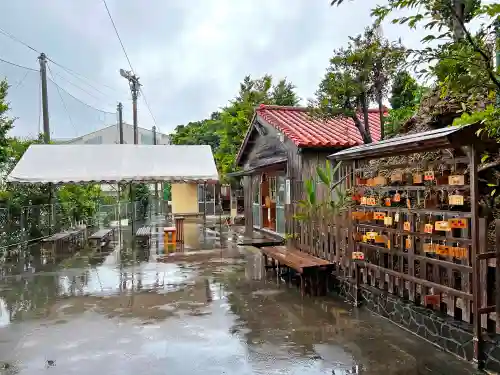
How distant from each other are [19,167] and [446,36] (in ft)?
43.2

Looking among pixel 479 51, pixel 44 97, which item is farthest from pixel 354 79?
pixel 44 97

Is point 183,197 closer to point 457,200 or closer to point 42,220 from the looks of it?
point 42,220

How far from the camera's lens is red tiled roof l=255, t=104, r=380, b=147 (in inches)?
453

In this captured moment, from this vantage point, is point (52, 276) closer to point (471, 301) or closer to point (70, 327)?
point (70, 327)

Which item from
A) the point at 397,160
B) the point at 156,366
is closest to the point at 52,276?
the point at 156,366

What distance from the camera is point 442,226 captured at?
4570mm

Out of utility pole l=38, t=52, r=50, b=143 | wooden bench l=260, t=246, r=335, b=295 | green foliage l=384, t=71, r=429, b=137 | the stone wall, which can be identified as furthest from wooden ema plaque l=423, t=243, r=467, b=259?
utility pole l=38, t=52, r=50, b=143

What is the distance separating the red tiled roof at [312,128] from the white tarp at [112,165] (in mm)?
2578

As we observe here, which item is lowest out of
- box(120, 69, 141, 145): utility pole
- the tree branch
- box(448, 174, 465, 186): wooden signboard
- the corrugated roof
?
box(448, 174, 465, 186): wooden signboard

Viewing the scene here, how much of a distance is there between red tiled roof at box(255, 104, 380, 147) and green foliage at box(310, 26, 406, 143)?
1063 mm

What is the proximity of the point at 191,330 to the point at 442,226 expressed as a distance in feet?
10.4

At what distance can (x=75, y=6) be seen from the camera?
9.46 metres

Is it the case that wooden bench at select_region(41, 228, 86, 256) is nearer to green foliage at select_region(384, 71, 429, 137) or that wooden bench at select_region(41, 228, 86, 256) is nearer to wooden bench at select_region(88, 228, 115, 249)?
wooden bench at select_region(88, 228, 115, 249)

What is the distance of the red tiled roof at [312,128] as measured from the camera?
11.5 m
